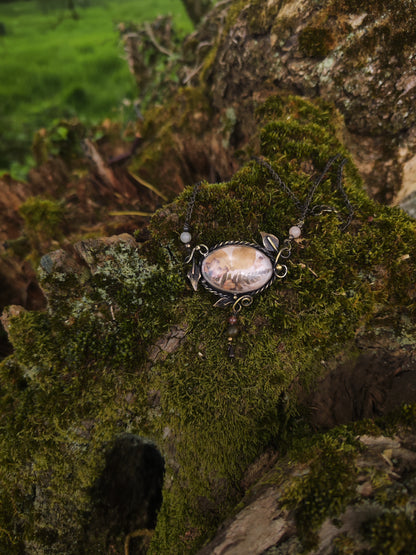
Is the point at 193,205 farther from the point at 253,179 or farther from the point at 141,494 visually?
the point at 141,494

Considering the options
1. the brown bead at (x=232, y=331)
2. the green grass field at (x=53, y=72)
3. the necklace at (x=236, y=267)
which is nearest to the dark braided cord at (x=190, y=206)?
the necklace at (x=236, y=267)

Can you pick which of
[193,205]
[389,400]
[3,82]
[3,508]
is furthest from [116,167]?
[389,400]

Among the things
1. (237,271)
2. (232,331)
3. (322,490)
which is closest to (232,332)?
(232,331)

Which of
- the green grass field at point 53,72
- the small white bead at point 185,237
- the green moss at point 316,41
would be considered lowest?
the small white bead at point 185,237

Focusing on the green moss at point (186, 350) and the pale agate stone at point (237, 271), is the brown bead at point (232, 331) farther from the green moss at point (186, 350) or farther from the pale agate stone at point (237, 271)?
the pale agate stone at point (237, 271)

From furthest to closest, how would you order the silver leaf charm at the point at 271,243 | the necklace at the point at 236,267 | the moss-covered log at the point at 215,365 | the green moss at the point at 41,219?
the green moss at the point at 41,219 < the silver leaf charm at the point at 271,243 < the necklace at the point at 236,267 < the moss-covered log at the point at 215,365

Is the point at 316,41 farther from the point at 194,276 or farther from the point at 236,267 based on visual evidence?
the point at 194,276

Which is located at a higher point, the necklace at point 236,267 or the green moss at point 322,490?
the necklace at point 236,267
